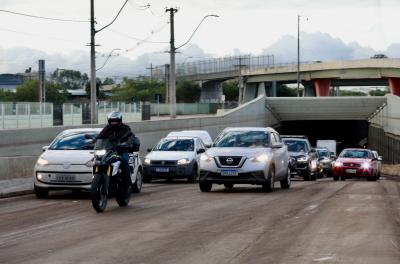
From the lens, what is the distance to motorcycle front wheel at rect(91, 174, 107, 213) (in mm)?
14883

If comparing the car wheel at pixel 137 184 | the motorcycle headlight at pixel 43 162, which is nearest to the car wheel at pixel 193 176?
the car wheel at pixel 137 184

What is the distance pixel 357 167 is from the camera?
37.5 m

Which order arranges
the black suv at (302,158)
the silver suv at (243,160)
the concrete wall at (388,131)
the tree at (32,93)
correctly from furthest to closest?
1. the tree at (32,93)
2. the concrete wall at (388,131)
3. the black suv at (302,158)
4. the silver suv at (243,160)

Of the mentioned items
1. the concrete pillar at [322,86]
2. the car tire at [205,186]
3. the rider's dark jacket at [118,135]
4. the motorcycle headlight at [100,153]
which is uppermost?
the concrete pillar at [322,86]

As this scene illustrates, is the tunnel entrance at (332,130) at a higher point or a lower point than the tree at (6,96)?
lower

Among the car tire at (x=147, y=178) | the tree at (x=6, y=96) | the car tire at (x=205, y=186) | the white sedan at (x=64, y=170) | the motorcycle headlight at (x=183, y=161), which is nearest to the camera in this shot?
the white sedan at (x=64, y=170)

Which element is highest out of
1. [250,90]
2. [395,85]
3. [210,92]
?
[210,92]

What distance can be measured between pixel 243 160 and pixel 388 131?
51827 mm

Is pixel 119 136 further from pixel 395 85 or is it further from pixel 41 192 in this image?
pixel 395 85

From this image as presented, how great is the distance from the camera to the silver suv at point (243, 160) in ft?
67.1

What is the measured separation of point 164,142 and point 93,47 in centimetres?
1253

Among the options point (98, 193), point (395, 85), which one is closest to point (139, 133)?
point (98, 193)

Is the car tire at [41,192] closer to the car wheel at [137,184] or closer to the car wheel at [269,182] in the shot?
the car wheel at [137,184]

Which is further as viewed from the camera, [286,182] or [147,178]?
[147,178]
